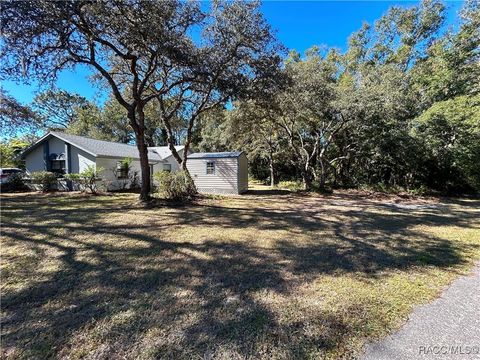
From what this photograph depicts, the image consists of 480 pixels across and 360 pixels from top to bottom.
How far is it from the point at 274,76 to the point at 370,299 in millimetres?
8060

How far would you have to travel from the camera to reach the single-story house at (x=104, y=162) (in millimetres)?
13992

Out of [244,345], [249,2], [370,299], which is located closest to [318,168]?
[249,2]

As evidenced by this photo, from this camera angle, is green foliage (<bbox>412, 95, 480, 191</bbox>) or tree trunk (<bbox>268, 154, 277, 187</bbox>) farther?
tree trunk (<bbox>268, 154, 277, 187</bbox>)

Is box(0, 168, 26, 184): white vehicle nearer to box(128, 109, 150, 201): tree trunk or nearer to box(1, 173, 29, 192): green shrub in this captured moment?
box(1, 173, 29, 192): green shrub

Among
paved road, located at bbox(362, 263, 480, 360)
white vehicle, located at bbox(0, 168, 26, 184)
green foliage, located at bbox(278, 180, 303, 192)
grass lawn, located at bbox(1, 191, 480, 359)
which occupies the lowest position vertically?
paved road, located at bbox(362, 263, 480, 360)

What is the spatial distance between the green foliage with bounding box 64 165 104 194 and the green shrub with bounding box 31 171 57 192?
1.10m

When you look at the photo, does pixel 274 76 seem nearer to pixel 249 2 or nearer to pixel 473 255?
pixel 249 2

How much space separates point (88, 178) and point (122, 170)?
274 cm

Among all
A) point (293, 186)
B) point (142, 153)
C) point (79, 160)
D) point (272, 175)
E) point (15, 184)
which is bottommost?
point (293, 186)

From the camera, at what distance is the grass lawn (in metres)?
2.15

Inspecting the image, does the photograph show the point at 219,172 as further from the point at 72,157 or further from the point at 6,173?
the point at 6,173

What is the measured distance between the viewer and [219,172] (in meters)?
14.3

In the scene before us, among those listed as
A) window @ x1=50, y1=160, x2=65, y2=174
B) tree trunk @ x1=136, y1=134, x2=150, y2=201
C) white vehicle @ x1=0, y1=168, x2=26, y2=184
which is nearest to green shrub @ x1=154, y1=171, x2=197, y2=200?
tree trunk @ x1=136, y1=134, x2=150, y2=201

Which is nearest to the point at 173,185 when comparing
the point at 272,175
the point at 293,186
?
the point at 293,186
